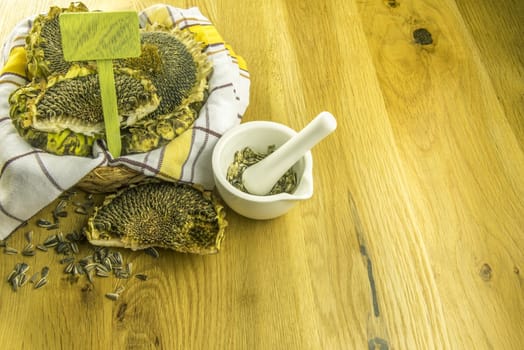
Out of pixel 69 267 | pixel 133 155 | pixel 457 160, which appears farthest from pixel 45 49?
pixel 457 160

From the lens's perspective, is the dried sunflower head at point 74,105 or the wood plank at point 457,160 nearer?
the dried sunflower head at point 74,105

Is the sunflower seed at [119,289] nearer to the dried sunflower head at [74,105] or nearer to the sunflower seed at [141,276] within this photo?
the sunflower seed at [141,276]

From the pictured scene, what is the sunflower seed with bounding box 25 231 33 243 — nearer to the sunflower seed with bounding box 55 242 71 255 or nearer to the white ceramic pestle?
the sunflower seed with bounding box 55 242 71 255

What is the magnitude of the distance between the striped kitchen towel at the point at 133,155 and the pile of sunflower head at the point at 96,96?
0.05 ft

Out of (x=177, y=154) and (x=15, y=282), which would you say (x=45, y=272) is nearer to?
(x=15, y=282)

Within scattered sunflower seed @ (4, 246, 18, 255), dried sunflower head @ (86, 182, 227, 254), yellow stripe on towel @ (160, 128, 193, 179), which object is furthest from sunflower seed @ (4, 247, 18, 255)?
yellow stripe on towel @ (160, 128, 193, 179)

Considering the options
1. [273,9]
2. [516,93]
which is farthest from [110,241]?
[516,93]

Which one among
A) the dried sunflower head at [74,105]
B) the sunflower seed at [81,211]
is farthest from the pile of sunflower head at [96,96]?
the sunflower seed at [81,211]

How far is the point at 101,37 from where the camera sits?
1.88ft

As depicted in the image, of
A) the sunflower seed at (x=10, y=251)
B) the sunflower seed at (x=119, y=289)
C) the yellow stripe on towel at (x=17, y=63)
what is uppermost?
the yellow stripe on towel at (x=17, y=63)

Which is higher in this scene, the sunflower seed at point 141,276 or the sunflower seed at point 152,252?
the sunflower seed at point 152,252

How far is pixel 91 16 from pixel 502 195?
2.24 ft

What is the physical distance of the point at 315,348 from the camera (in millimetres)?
625

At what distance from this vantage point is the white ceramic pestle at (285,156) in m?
0.58
